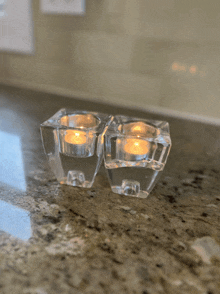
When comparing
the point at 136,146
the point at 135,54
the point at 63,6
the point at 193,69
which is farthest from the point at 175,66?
the point at 136,146

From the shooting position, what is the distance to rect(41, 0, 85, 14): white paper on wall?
3.28ft

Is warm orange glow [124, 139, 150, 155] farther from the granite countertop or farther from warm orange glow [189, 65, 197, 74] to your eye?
warm orange glow [189, 65, 197, 74]

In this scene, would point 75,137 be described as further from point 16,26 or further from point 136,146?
point 16,26

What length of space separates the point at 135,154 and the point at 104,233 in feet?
0.43

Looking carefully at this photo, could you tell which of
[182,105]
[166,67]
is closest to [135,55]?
[166,67]

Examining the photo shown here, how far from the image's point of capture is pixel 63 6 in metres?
1.03

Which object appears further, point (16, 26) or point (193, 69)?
point (16, 26)

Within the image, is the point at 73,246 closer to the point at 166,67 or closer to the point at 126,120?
the point at 126,120

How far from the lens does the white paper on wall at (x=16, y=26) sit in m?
1.12

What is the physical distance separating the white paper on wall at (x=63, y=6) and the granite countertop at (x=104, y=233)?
0.72 m

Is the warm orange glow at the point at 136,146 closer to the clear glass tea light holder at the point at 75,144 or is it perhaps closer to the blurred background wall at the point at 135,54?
the clear glass tea light holder at the point at 75,144

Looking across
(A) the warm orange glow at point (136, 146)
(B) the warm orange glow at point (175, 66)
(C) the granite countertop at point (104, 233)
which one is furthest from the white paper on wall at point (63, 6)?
(A) the warm orange glow at point (136, 146)

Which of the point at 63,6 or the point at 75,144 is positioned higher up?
the point at 63,6

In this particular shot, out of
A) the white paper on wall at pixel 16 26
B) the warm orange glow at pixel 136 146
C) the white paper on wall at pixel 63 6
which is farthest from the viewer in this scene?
the white paper on wall at pixel 16 26
